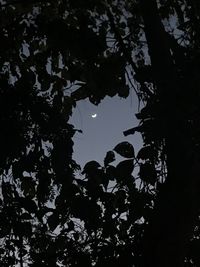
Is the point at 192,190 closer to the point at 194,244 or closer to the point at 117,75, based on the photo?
the point at 194,244

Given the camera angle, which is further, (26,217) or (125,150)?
(26,217)

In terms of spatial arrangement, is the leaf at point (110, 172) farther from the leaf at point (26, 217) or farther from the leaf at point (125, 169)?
the leaf at point (26, 217)

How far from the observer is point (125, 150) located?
7.97 feet

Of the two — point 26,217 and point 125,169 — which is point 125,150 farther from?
point 26,217

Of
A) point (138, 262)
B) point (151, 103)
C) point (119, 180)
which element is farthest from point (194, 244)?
point (151, 103)

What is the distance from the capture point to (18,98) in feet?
9.67

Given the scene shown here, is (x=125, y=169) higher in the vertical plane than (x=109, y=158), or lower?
lower

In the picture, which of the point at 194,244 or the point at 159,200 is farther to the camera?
the point at 194,244

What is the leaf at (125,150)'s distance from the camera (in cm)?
242

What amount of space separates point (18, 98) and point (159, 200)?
1.27 metres

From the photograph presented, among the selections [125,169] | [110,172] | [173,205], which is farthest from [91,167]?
[173,205]

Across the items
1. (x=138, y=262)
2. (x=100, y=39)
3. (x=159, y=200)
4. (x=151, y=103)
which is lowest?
(x=138, y=262)

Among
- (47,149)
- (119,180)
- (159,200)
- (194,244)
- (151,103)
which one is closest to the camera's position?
(151,103)

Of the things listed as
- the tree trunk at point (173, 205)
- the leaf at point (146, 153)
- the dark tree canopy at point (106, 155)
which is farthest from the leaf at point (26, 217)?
the leaf at point (146, 153)
